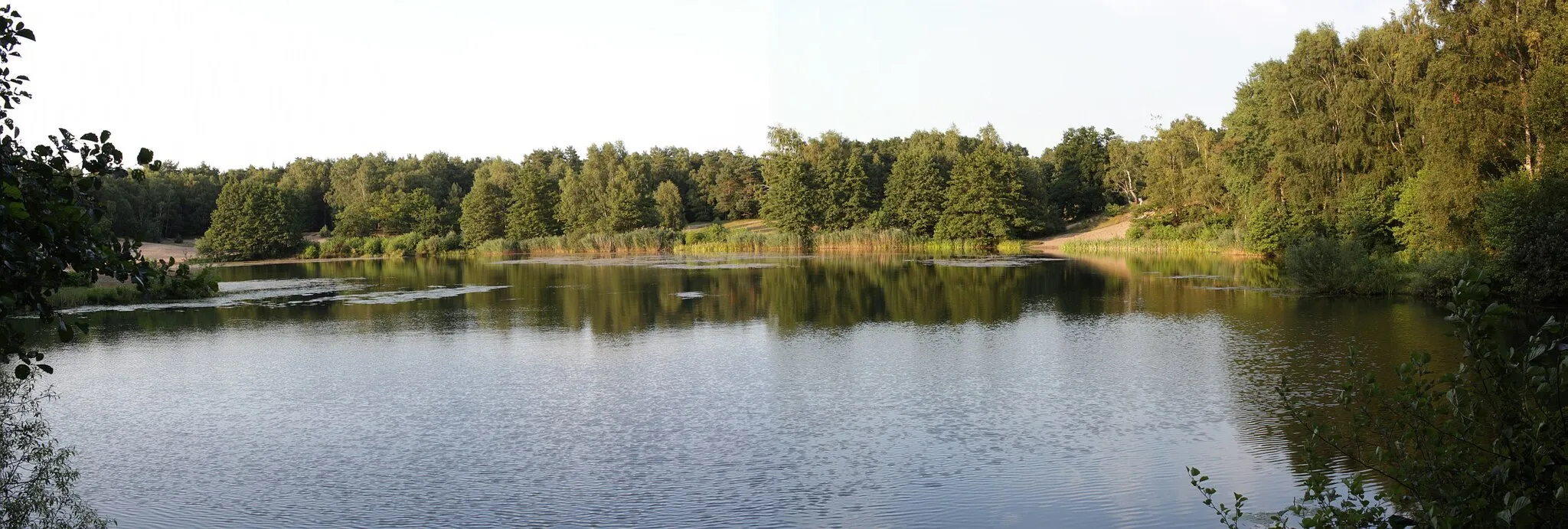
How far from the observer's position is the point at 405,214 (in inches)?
3199

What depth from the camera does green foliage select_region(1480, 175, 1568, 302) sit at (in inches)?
821

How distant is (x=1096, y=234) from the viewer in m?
65.8

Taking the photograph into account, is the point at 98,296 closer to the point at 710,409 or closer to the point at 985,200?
the point at 710,409

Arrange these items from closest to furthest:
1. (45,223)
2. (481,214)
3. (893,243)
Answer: (45,223)
(893,243)
(481,214)

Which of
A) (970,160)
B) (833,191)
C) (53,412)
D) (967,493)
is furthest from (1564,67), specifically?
(833,191)

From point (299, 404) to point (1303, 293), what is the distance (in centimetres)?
2385

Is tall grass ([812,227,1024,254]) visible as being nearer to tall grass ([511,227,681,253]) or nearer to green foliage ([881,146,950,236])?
green foliage ([881,146,950,236])

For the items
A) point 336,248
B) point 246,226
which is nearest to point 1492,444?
point 246,226

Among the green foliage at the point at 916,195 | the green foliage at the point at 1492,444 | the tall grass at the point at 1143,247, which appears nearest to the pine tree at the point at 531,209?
the green foliage at the point at 916,195

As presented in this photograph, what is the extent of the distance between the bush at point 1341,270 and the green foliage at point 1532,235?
3216 millimetres

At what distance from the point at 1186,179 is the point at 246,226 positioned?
57662 millimetres

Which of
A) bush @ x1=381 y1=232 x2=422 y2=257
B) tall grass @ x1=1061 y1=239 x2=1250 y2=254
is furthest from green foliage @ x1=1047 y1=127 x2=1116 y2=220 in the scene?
bush @ x1=381 y1=232 x2=422 y2=257

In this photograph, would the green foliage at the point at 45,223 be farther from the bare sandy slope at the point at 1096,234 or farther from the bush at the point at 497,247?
the bush at the point at 497,247

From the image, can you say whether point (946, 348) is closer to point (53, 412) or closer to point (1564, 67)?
point (53, 412)
